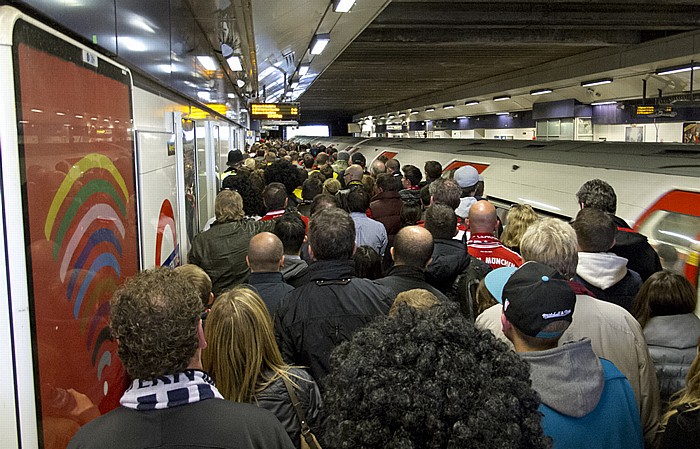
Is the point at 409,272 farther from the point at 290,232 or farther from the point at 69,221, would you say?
the point at 69,221

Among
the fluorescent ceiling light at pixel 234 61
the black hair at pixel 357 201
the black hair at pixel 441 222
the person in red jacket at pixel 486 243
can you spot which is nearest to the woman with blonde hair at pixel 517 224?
the person in red jacket at pixel 486 243

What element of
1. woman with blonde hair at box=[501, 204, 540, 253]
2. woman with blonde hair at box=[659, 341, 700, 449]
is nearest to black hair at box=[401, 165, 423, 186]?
woman with blonde hair at box=[501, 204, 540, 253]

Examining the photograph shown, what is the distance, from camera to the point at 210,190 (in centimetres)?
892

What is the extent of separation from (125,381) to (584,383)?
178 centimetres

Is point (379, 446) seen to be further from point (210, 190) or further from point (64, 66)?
point (210, 190)

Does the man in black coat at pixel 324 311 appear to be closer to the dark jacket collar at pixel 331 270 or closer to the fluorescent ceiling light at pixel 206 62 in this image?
the dark jacket collar at pixel 331 270

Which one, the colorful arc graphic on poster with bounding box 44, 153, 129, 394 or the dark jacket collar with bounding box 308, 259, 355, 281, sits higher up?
the colorful arc graphic on poster with bounding box 44, 153, 129, 394

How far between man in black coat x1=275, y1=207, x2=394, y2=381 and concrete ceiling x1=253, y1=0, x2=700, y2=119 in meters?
5.00

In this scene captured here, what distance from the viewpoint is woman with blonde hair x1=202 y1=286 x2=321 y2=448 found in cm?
241

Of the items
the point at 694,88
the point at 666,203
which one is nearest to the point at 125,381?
the point at 666,203

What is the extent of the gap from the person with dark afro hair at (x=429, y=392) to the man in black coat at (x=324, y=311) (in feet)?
4.93

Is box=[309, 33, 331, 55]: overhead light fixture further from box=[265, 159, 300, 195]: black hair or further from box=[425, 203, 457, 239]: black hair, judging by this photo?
box=[425, 203, 457, 239]: black hair

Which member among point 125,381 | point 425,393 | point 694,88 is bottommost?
point 125,381

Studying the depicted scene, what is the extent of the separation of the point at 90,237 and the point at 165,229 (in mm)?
2004
